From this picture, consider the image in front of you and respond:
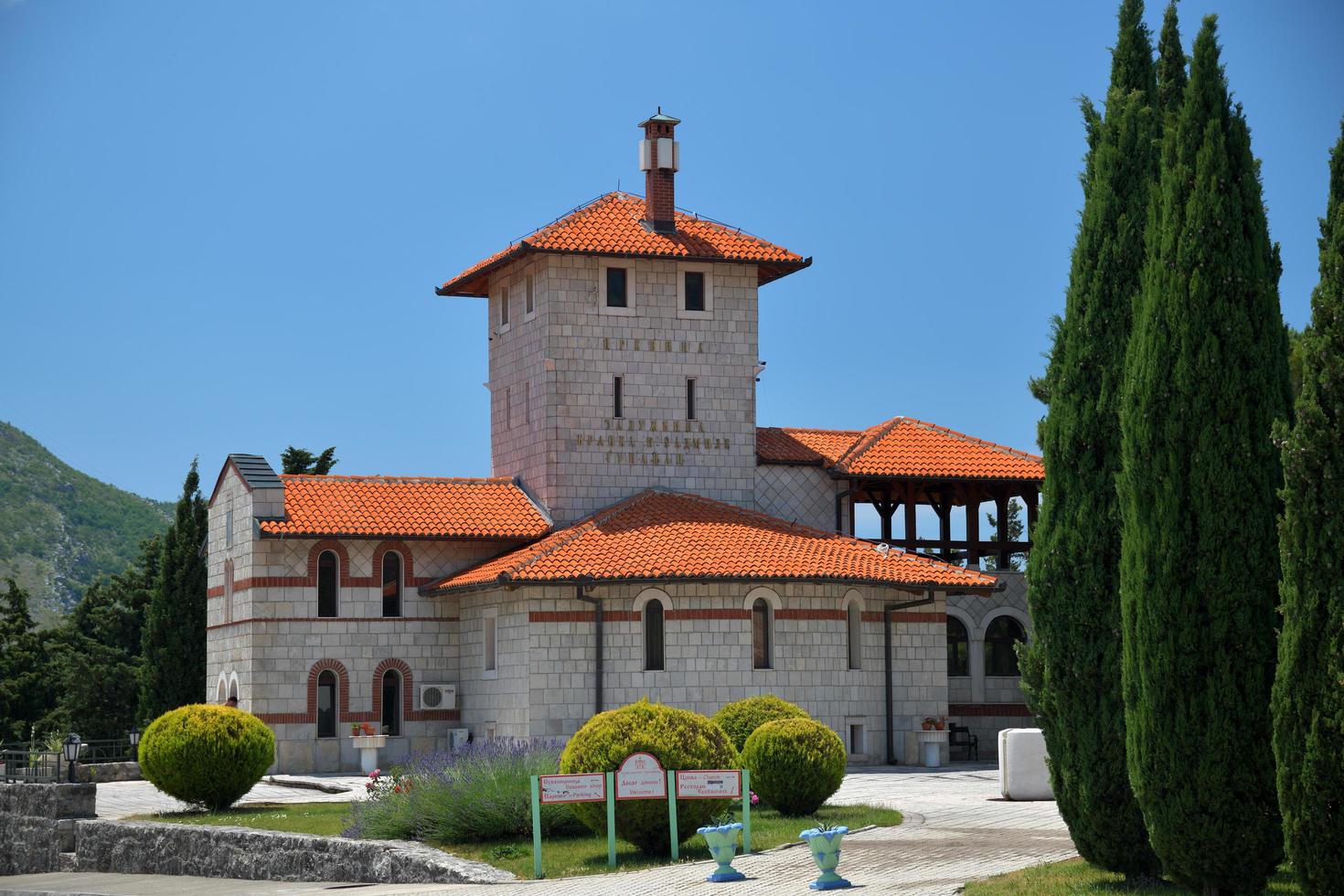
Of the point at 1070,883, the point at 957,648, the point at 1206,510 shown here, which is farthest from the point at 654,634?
the point at 1206,510

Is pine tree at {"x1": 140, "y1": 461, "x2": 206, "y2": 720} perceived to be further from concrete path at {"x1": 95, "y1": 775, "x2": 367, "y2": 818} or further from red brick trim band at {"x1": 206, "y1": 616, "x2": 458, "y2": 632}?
concrete path at {"x1": 95, "y1": 775, "x2": 367, "y2": 818}

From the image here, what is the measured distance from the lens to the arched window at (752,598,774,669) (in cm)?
3534

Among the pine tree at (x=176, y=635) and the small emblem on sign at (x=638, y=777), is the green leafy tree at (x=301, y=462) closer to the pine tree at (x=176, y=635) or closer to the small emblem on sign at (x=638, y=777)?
the pine tree at (x=176, y=635)

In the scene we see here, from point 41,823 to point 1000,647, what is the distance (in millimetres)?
21014

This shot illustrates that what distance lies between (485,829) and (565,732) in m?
12.7

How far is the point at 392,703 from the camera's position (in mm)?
38031

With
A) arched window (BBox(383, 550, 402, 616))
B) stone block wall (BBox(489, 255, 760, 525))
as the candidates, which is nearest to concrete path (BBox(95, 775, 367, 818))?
arched window (BBox(383, 550, 402, 616))

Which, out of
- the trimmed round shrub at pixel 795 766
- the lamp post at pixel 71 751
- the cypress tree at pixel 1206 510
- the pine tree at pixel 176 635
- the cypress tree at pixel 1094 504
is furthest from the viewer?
the pine tree at pixel 176 635

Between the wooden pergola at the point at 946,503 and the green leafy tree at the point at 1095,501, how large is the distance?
24125 millimetres

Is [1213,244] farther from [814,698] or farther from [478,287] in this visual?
[478,287]

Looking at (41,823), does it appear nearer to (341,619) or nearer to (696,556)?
(341,619)

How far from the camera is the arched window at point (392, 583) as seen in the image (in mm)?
38084

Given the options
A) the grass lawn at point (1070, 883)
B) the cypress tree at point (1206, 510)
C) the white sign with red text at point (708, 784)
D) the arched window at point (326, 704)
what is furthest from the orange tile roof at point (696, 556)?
the cypress tree at point (1206, 510)

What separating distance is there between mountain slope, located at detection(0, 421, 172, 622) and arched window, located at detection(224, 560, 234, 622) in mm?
79605
